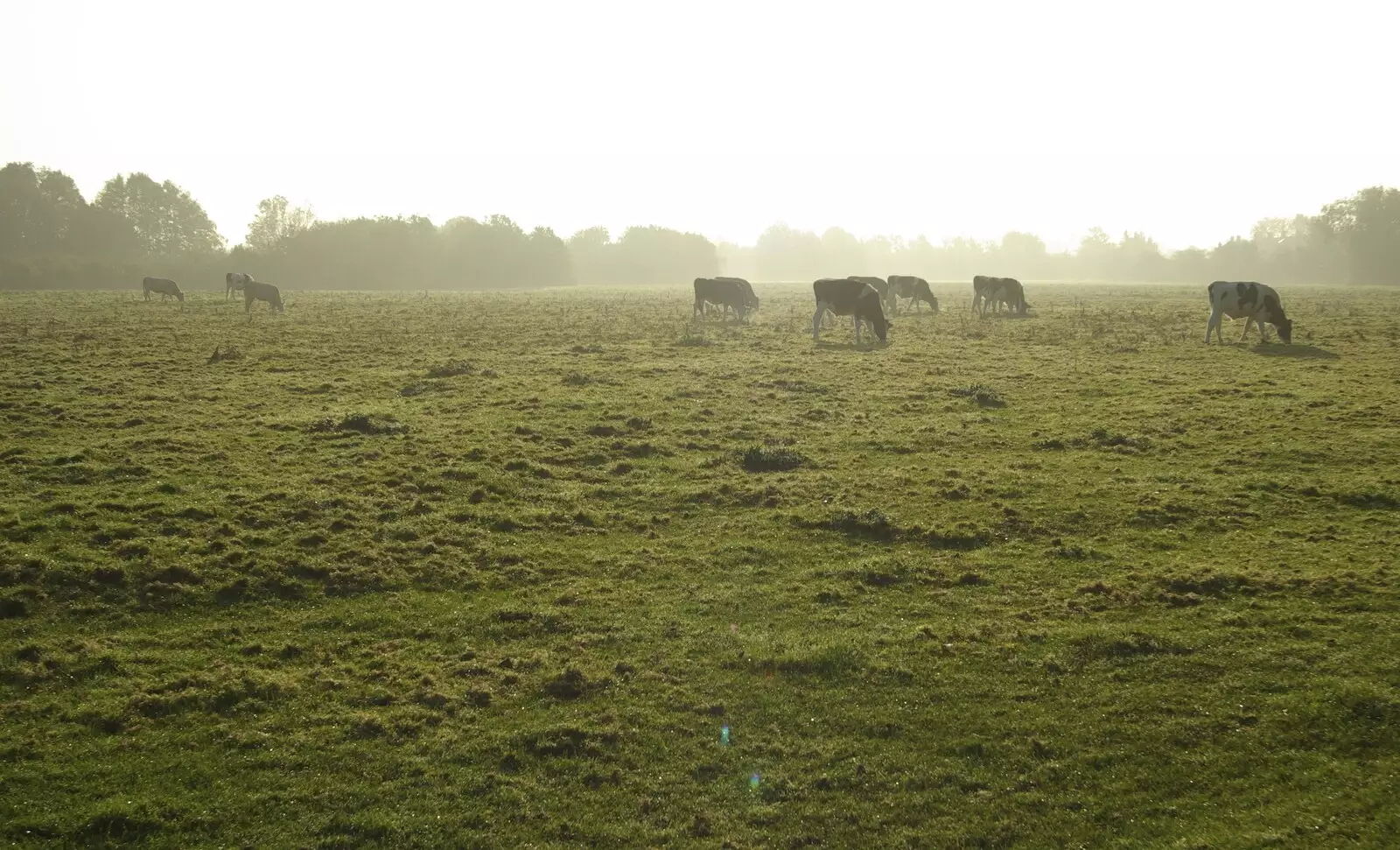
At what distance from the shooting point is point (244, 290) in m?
37.2

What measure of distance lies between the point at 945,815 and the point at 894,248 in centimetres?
20194

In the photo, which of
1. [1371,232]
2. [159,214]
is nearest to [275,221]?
[159,214]

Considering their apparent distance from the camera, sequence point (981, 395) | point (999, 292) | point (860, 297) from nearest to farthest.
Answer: point (981, 395), point (860, 297), point (999, 292)

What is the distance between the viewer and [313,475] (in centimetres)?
1320

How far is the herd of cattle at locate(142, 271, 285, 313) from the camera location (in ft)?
119

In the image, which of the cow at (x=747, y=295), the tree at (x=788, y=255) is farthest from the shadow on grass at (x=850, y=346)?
the tree at (x=788, y=255)

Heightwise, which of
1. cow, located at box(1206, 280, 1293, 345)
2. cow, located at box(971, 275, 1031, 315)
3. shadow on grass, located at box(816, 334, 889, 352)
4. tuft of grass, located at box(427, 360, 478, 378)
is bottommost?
tuft of grass, located at box(427, 360, 478, 378)

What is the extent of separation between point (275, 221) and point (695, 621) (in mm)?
104553

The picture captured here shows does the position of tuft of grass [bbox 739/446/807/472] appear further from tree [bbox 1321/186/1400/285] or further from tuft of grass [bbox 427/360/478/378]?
tree [bbox 1321/186/1400/285]

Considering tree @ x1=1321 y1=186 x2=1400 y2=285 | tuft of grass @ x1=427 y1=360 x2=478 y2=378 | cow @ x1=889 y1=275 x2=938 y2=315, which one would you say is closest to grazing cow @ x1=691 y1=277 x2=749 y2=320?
cow @ x1=889 y1=275 x2=938 y2=315

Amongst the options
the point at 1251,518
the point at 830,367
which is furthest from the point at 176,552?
the point at 830,367

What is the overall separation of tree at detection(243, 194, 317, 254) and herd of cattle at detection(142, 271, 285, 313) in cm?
5239

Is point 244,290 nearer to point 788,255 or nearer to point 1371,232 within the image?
point 1371,232

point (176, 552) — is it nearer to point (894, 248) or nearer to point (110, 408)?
point (110, 408)
